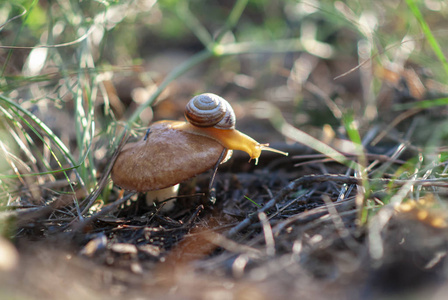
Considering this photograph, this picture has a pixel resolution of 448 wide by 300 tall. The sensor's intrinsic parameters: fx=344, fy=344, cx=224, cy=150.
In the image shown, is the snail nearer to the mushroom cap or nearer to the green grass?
the mushroom cap

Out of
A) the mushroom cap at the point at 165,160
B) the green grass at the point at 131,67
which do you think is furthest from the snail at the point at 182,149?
the green grass at the point at 131,67

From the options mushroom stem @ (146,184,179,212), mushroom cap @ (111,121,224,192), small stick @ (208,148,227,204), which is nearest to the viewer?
mushroom cap @ (111,121,224,192)

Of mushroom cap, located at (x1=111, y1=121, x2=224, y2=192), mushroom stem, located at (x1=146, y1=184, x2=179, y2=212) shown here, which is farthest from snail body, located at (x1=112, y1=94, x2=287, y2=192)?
mushroom stem, located at (x1=146, y1=184, x2=179, y2=212)

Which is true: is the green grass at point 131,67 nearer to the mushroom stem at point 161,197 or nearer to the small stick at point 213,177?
the mushroom stem at point 161,197

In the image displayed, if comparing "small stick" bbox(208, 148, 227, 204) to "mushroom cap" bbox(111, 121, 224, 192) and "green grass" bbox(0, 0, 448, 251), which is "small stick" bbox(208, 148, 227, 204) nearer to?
"mushroom cap" bbox(111, 121, 224, 192)

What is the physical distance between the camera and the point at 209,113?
2141 millimetres

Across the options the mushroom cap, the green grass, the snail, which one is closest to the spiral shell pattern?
the snail

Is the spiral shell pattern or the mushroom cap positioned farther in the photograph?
the spiral shell pattern

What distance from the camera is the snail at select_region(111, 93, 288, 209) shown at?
6.55 feet

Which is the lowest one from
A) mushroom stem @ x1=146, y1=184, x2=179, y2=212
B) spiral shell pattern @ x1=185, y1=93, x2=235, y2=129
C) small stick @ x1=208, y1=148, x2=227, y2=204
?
mushroom stem @ x1=146, y1=184, x2=179, y2=212

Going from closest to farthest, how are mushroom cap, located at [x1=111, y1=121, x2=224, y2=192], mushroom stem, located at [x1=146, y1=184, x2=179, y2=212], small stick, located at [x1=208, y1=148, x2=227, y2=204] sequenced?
1. mushroom cap, located at [x1=111, y1=121, x2=224, y2=192]
2. small stick, located at [x1=208, y1=148, x2=227, y2=204]
3. mushroom stem, located at [x1=146, y1=184, x2=179, y2=212]

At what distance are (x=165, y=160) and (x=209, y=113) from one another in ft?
1.32

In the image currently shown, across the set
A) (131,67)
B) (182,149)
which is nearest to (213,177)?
(182,149)

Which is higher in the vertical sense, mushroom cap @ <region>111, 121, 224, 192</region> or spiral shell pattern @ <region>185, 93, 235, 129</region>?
spiral shell pattern @ <region>185, 93, 235, 129</region>
